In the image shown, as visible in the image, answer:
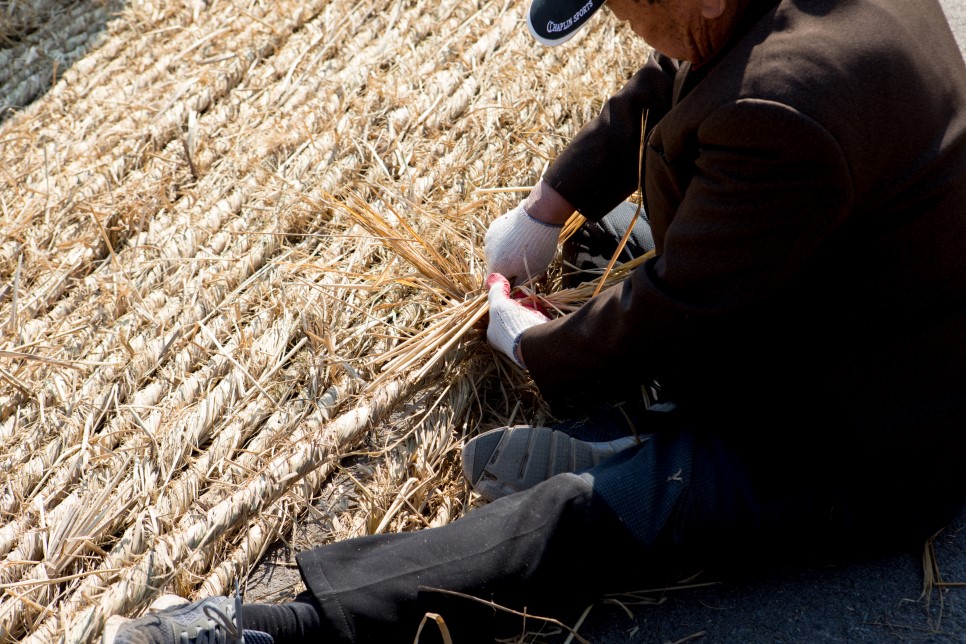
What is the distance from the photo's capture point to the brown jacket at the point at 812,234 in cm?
94

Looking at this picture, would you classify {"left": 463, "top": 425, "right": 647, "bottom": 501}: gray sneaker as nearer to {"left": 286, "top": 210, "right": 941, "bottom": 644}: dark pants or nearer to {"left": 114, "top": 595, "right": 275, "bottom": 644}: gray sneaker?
{"left": 286, "top": 210, "right": 941, "bottom": 644}: dark pants

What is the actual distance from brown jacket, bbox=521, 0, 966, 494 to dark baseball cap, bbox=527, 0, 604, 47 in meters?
0.15

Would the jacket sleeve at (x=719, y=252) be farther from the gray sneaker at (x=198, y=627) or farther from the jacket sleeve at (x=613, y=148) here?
the gray sneaker at (x=198, y=627)

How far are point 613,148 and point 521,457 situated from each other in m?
0.53

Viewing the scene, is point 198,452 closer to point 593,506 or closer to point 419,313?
point 419,313

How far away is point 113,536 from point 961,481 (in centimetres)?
110

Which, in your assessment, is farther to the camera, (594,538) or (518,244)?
(518,244)

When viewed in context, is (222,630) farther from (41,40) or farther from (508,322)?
(41,40)

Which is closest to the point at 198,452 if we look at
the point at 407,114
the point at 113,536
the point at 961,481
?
the point at 113,536

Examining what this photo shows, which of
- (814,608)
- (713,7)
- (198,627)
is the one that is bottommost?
(814,608)

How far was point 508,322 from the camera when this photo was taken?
1363 mm

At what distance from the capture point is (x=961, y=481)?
114 cm

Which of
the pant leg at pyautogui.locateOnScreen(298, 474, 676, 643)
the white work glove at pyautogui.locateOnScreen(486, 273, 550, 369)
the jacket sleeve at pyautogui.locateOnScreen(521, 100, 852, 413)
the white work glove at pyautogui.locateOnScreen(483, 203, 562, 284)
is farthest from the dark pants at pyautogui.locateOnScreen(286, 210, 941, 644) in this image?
the white work glove at pyautogui.locateOnScreen(483, 203, 562, 284)

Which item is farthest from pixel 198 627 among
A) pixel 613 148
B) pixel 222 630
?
pixel 613 148
